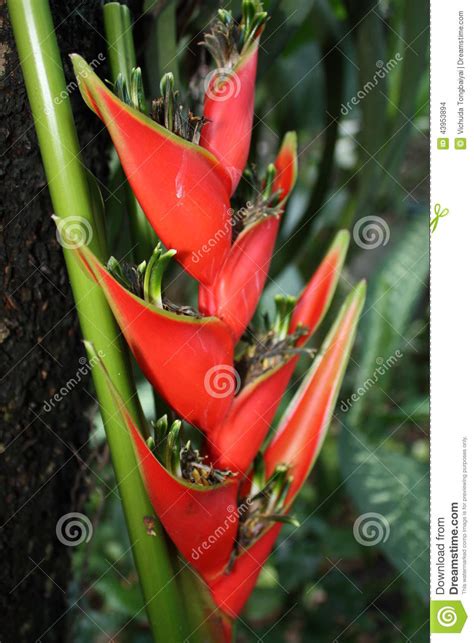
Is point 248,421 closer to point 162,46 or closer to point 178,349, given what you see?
point 178,349

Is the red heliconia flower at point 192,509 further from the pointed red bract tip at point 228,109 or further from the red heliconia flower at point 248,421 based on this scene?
the pointed red bract tip at point 228,109

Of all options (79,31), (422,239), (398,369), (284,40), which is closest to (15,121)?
(79,31)

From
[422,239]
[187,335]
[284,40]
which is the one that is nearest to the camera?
[187,335]
